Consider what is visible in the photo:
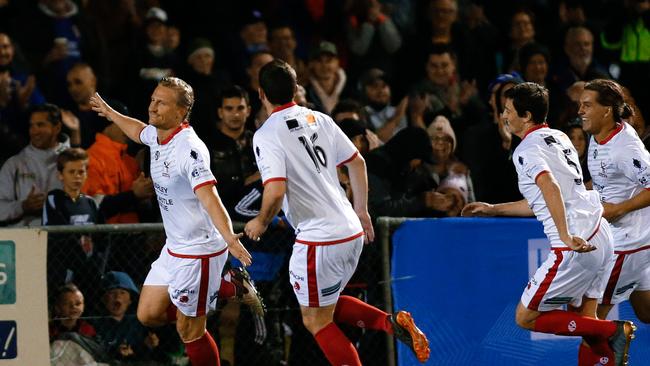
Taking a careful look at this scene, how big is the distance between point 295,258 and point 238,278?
87 cm

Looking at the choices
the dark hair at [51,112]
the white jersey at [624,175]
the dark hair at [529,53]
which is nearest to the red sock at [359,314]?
the white jersey at [624,175]

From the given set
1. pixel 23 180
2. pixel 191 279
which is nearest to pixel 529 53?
pixel 23 180

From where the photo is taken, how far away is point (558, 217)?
8.01 m

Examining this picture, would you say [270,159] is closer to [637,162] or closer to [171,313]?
[171,313]

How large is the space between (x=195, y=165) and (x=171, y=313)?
129 cm

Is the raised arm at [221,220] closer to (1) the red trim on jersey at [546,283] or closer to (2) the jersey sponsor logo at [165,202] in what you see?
(2) the jersey sponsor logo at [165,202]

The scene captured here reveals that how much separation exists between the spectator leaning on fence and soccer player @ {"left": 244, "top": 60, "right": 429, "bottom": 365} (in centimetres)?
287

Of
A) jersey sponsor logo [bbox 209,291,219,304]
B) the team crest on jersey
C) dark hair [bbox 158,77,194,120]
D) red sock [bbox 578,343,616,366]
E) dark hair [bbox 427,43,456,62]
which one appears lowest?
red sock [bbox 578,343,616,366]

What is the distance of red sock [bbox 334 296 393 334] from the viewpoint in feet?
27.8

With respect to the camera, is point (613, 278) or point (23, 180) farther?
point (23, 180)

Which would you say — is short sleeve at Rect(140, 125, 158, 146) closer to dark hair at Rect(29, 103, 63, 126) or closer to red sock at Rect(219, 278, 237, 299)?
red sock at Rect(219, 278, 237, 299)

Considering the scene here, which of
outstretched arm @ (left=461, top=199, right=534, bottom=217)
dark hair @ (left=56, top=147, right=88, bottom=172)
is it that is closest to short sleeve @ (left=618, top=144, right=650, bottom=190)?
outstretched arm @ (left=461, top=199, right=534, bottom=217)

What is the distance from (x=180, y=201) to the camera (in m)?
8.55

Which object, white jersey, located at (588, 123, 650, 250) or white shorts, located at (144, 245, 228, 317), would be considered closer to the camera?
white shorts, located at (144, 245, 228, 317)
